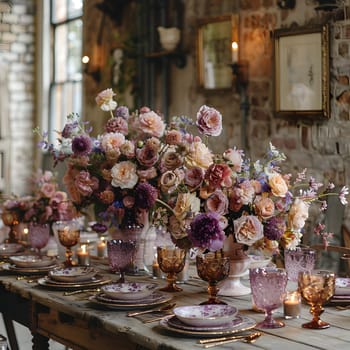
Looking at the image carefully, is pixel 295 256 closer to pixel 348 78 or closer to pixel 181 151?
pixel 181 151

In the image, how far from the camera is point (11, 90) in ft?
25.9

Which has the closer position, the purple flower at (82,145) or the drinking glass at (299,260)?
the drinking glass at (299,260)

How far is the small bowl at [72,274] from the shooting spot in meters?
3.04

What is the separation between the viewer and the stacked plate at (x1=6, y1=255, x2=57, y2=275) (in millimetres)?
3352

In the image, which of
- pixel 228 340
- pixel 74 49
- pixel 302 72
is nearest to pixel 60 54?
pixel 74 49

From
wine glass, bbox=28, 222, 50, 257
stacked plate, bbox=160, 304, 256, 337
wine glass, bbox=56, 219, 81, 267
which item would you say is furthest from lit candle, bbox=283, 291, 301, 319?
wine glass, bbox=28, 222, 50, 257

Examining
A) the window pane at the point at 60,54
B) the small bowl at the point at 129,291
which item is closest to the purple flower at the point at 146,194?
the small bowl at the point at 129,291

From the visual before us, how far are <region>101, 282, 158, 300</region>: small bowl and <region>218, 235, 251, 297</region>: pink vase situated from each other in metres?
0.27

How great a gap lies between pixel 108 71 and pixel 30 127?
61.3 inches

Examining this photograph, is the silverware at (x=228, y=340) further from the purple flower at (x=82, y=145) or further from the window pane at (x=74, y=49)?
the window pane at (x=74, y=49)

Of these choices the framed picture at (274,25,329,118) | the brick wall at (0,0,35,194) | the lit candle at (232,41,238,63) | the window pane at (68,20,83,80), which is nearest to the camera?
the framed picture at (274,25,329,118)

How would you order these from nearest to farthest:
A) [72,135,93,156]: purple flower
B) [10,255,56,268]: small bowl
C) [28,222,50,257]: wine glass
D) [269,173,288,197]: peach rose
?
[269,173,288,197]: peach rose < [72,135,93,156]: purple flower < [10,255,56,268]: small bowl < [28,222,50,257]: wine glass

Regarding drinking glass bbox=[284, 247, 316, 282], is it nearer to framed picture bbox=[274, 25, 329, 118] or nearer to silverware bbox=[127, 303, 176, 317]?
silverware bbox=[127, 303, 176, 317]

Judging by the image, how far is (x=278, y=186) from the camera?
8.98 ft
